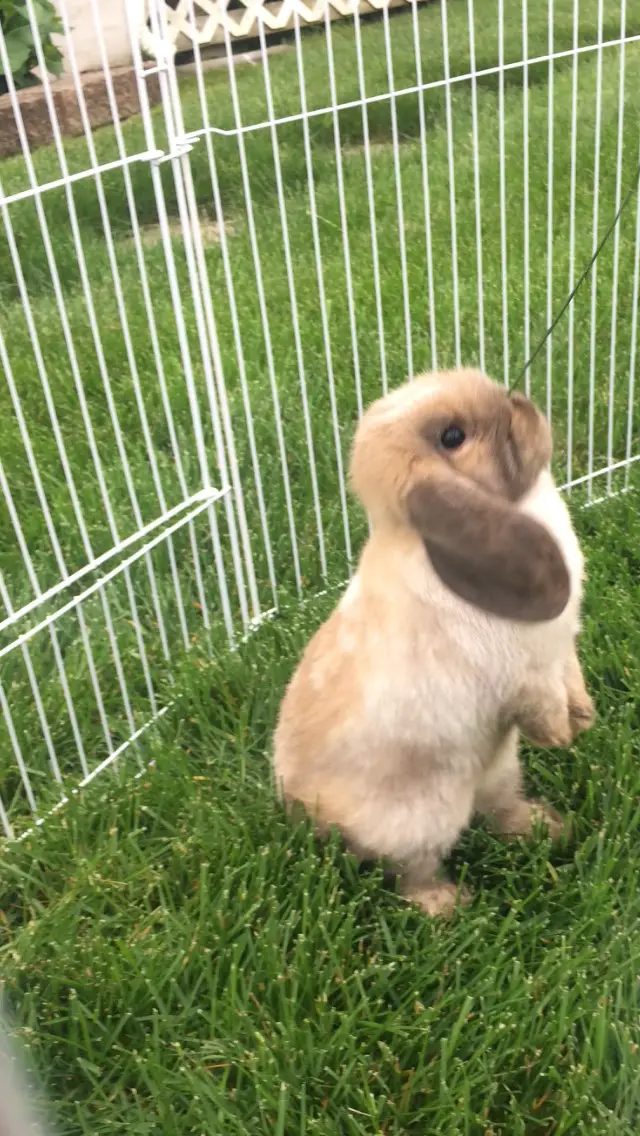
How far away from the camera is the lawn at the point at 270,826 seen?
4.97 ft

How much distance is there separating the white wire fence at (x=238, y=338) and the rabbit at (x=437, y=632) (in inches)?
24.0

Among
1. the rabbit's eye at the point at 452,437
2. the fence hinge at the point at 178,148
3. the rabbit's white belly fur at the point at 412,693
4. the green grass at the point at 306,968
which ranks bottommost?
the green grass at the point at 306,968

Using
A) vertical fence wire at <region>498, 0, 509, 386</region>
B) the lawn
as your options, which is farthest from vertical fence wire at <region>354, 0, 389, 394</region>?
vertical fence wire at <region>498, 0, 509, 386</region>

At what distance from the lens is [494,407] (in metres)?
1.44

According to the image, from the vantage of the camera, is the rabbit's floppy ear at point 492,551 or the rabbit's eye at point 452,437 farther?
the rabbit's eye at point 452,437

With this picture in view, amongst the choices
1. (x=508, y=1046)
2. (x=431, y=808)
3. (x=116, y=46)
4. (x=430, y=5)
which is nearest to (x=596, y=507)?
(x=431, y=808)

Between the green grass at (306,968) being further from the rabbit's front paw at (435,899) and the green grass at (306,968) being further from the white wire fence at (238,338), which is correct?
the white wire fence at (238,338)

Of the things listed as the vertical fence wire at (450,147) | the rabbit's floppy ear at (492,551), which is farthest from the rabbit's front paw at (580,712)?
the vertical fence wire at (450,147)

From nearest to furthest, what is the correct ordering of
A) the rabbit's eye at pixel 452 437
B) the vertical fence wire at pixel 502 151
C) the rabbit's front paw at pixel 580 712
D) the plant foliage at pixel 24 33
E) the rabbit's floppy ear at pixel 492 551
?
1. the rabbit's floppy ear at pixel 492 551
2. the rabbit's eye at pixel 452 437
3. the rabbit's front paw at pixel 580 712
4. the vertical fence wire at pixel 502 151
5. the plant foliage at pixel 24 33

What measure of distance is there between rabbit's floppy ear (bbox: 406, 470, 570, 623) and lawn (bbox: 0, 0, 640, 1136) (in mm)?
601

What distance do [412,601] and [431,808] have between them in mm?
335

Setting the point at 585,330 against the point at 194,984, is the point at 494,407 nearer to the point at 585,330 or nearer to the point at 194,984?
the point at 194,984

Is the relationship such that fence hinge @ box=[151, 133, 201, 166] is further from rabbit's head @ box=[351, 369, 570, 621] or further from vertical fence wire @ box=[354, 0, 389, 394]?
rabbit's head @ box=[351, 369, 570, 621]

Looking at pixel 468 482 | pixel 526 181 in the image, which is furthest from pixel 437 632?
pixel 526 181
